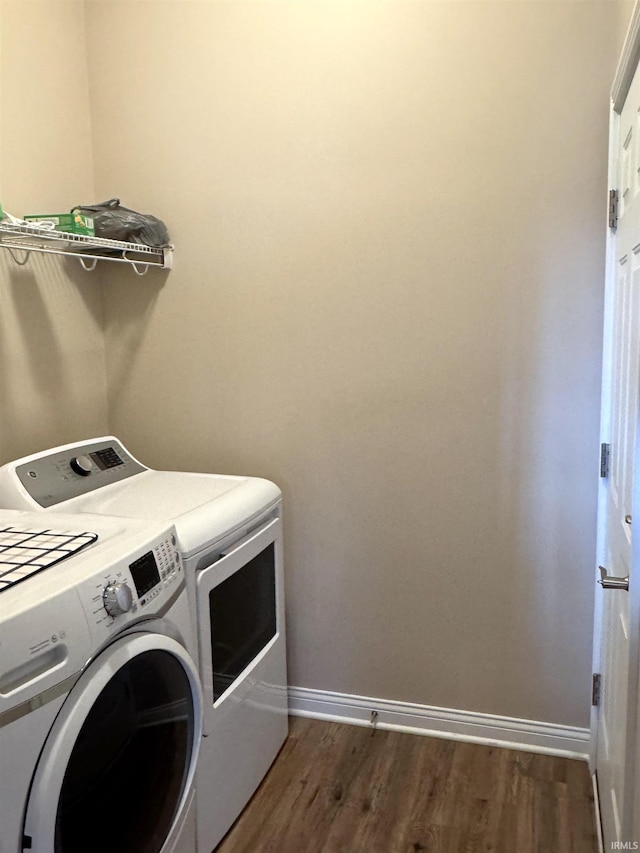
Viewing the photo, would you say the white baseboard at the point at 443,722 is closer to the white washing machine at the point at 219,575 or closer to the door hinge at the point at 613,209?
the white washing machine at the point at 219,575

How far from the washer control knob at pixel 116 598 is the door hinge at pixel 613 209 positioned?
5.19ft

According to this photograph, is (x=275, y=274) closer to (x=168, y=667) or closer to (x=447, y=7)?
(x=447, y=7)

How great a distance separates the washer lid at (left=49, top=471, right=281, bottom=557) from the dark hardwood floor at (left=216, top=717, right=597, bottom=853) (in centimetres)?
84

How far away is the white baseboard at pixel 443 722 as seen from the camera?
7.22ft

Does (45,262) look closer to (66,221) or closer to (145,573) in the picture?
(66,221)

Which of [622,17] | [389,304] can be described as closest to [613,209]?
[622,17]

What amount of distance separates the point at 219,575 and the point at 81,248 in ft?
3.96

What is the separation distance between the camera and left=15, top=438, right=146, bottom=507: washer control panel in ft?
6.10

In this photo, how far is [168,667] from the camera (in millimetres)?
1438

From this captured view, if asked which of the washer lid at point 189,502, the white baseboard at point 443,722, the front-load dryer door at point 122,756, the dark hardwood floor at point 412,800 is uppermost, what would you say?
the washer lid at point 189,502

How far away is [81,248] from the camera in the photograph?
7.43ft

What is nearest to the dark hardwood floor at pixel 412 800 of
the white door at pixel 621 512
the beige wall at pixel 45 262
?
the white door at pixel 621 512

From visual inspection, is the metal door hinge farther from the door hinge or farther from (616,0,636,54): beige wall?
(616,0,636,54): beige wall

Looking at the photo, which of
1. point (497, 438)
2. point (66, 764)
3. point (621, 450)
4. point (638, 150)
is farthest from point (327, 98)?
point (66, 764)
